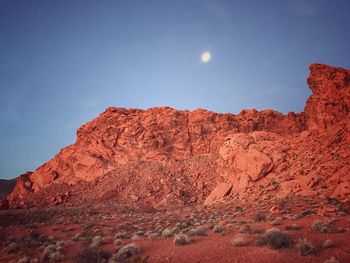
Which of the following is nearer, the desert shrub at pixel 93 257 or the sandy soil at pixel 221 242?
the sandy soil at pixel 221 242

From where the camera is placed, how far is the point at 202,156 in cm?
4347

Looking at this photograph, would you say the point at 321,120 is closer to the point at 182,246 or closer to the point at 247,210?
the point at 247,210

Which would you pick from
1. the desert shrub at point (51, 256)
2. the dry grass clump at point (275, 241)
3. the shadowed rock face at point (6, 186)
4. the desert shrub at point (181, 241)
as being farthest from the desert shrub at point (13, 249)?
the shadowed rock face at point (6, 186)

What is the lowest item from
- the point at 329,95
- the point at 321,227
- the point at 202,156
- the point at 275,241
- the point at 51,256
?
the point at 321,227

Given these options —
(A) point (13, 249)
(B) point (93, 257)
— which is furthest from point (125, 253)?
(A) point (13, 249)

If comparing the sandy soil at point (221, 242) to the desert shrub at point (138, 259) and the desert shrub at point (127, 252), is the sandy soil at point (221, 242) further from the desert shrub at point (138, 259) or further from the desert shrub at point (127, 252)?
the desert shrub at point (127, 252)

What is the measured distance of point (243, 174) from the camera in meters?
27.6

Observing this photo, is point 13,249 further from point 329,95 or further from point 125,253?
point 329,95

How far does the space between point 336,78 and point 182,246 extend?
2455 cm

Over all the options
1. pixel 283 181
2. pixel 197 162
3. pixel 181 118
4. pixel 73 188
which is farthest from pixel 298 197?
pixel 73 188

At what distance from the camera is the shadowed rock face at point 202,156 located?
75.9 feet

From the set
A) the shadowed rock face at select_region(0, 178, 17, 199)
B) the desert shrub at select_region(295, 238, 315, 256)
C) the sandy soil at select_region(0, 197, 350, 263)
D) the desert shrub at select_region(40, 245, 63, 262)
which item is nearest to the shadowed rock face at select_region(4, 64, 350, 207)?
the sandy soil at select_region(0, 197, 350, 263)

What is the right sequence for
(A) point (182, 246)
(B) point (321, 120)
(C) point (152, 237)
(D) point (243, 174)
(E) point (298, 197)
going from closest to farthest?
(A) point (182, 246), (C) point (152, 237), (E) point (298, 197), (B) point (321, 120), (D) point (243, 174)

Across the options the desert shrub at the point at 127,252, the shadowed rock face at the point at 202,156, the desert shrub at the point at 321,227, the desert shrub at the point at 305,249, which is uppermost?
the shadowed rock face at the point at 202,156
